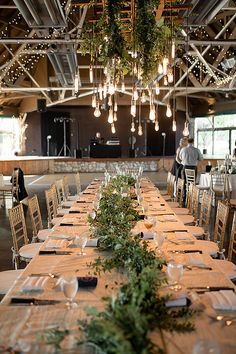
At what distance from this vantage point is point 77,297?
7.68 feet

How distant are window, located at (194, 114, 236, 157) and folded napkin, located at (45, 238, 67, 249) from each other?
646 inches

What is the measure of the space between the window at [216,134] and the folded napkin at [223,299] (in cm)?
1726

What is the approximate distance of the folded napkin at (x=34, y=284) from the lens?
8.04 feet

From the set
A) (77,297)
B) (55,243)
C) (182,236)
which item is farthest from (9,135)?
(77,297)

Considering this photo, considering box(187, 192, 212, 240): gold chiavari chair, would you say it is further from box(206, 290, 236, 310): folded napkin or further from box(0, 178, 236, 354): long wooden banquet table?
box(206, 290, 236, 310): folded napkin

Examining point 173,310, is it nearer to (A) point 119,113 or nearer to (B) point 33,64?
(B) point 33,64

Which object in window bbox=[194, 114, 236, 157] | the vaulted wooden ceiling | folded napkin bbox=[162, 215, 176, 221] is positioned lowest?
folded napkin bbox=[162, 215, 176, 221]

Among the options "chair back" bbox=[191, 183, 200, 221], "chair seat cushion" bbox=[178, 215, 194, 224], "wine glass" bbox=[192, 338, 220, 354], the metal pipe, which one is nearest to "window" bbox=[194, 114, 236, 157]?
"chair back" bbox=[191, 183, 200, 221]

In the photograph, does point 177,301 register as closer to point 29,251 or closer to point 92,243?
point 92,243

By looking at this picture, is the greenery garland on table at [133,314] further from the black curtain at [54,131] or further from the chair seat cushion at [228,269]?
the black curtain at [54,131]

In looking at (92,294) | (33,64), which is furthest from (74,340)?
(33,64)

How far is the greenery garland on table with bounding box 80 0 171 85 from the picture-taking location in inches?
206

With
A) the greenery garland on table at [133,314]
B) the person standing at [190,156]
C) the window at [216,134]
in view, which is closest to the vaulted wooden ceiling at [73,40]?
the window at [216,134]

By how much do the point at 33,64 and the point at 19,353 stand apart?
19.4 metres
